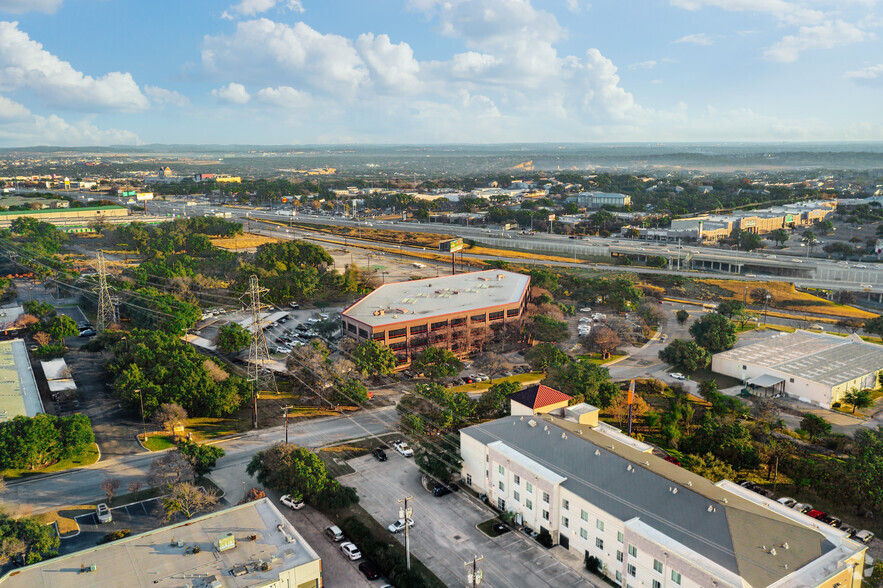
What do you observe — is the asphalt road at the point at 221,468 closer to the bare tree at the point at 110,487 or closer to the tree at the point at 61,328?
the bare tree at the point at 110,487

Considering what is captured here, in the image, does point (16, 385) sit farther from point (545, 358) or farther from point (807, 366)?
point (807, 366)

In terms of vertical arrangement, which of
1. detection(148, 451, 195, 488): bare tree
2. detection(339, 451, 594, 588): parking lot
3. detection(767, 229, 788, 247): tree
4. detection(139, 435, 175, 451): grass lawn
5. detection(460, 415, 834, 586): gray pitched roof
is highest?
detection(767, 229, 788, 247): tree

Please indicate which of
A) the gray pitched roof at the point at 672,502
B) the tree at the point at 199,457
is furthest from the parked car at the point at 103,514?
the gray pitched roof at the point at 672,502

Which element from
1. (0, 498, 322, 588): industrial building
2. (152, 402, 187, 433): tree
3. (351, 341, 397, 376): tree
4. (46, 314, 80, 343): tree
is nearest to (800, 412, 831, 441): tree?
(351, 341, 397, 376): tree

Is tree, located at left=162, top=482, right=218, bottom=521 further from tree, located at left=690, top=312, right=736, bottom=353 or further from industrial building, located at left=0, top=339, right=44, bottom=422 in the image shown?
tree, located at left=690, top=312, right=736, bottom=353

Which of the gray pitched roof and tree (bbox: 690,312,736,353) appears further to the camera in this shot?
tree (bbox: 690,312,736,353)

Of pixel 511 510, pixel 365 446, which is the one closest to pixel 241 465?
pixel 365 446
